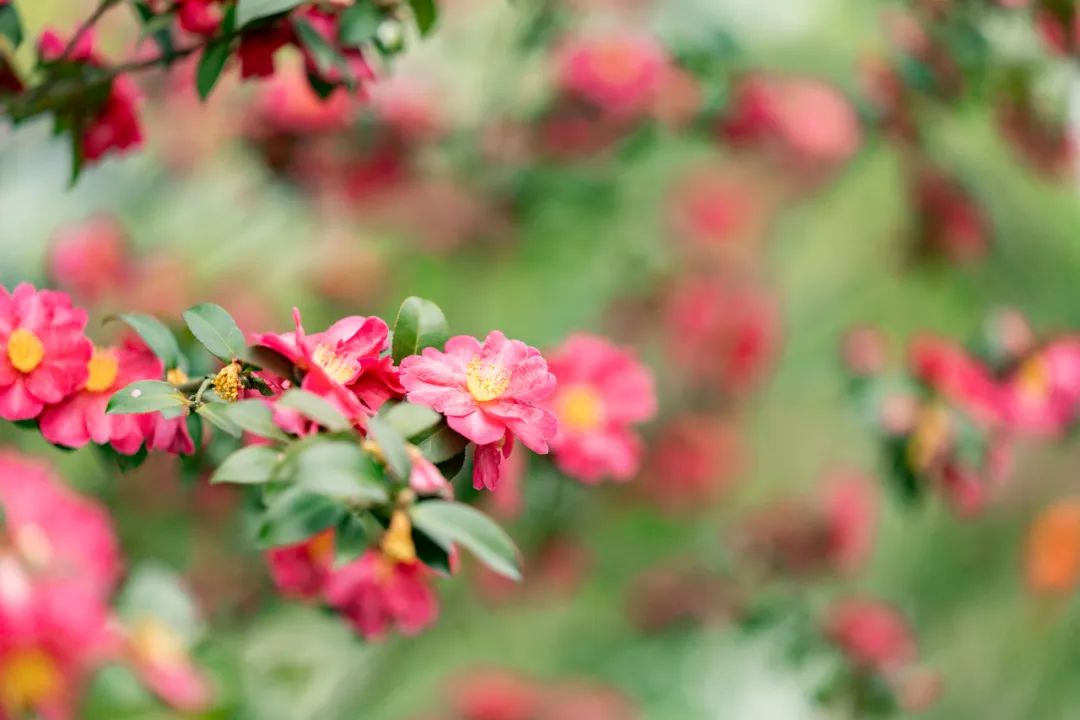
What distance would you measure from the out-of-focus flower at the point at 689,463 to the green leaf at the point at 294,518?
5.32 feet

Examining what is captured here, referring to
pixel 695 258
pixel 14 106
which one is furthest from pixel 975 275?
pixel 14 106

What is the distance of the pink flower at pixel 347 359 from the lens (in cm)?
51

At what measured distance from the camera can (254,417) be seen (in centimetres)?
48

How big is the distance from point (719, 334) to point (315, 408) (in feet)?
5.41

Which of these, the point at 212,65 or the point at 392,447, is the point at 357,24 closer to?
the point at 212,65

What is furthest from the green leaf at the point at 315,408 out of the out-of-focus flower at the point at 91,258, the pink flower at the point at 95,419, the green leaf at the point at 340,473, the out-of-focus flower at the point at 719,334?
the out-of-focus flower at the point at 719,334

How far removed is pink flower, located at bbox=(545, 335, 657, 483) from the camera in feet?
2.87

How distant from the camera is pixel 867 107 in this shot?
169 centimetres

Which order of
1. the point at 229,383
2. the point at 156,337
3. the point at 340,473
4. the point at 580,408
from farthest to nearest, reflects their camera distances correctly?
1. the point at 580,408
2. the point at 156,337
3. the point at 229,383
4. the point at 340,473

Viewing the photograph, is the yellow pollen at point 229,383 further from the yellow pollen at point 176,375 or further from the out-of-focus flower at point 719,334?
the out-of-focus flower at point 719,334

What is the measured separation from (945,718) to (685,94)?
117cm

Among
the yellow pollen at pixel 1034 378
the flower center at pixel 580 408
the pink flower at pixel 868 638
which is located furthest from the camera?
the pink flower at pixel 868 638

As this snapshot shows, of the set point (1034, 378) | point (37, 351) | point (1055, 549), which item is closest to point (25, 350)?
point (37, 351)

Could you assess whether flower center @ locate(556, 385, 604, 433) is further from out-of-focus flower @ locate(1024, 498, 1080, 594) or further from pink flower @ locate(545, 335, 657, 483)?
out-of-focus flower @ locate(1024, 498, 1080, 594)
